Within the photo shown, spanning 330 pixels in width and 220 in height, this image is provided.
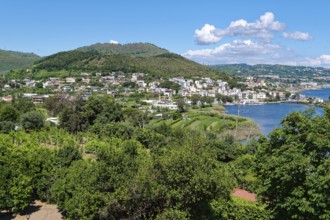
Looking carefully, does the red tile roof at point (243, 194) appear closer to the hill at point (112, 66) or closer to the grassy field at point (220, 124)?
the grassy field at point (220, 124)

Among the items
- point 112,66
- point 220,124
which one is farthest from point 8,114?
point 112,66

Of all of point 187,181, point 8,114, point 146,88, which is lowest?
point 8,114

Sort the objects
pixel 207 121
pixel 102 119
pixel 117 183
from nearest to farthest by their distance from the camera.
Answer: pixel 117 183, pixel 102 119, pixel 207 121

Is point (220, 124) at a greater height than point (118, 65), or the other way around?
point (118, 65)

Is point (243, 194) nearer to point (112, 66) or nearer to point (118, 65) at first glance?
point (112, 66)

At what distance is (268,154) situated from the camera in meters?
12.7

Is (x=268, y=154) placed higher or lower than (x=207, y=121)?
higher

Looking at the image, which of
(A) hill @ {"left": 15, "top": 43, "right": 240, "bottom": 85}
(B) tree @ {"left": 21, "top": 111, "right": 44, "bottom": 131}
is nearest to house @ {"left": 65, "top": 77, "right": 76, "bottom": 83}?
(A) hill @ {"left": 15, "top": 43, "right": 240, "bottom": 85}

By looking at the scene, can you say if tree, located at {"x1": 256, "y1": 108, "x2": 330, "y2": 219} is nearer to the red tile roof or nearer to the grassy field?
the red tile roof

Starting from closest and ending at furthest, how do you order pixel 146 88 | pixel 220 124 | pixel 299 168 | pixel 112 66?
pixel 299 168 → pixel 220 124 → pixel 146 88 → pixel 112 66

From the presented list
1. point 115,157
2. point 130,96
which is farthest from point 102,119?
point 130,96

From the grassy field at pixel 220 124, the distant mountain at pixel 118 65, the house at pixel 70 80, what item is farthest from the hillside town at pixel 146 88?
the grassy field at pixel 220 124

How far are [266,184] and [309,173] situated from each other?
1.94 metres

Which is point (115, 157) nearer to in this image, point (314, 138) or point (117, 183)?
point (117, 183)
